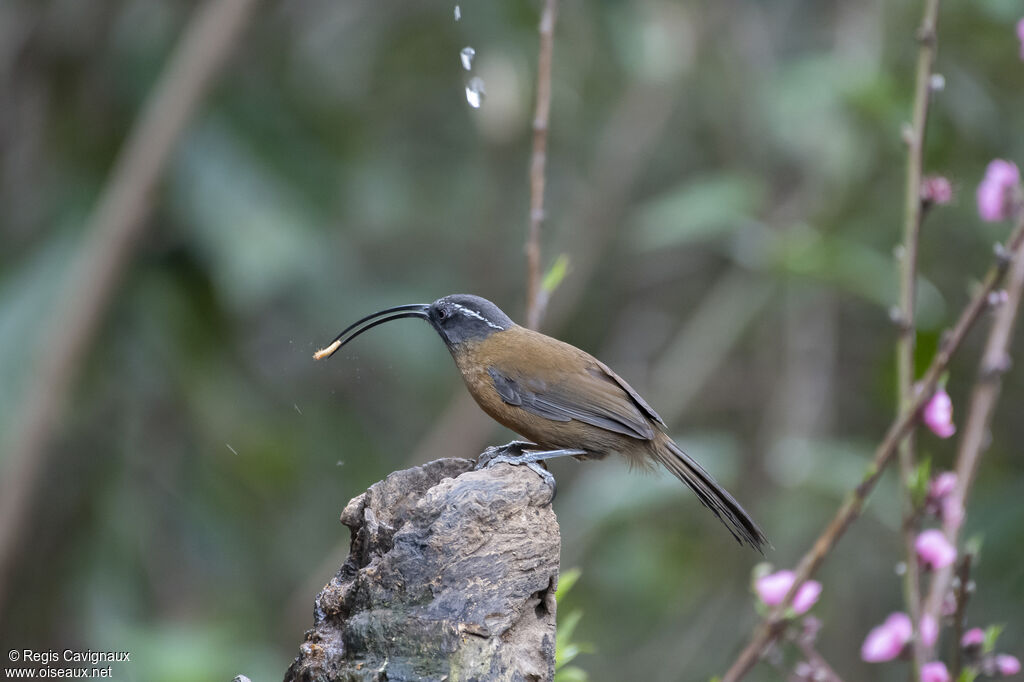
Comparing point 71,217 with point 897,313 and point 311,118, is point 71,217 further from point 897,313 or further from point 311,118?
point 897,313

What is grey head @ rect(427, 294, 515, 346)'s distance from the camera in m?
3.95

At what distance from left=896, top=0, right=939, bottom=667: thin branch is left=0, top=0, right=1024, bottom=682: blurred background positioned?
2042 millimetres

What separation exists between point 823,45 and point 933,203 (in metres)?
5.93

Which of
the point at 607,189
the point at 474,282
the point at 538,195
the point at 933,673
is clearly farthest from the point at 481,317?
the point at 474,282

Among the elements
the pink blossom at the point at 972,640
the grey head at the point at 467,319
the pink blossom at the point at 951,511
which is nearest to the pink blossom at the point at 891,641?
the pink blossom at the point at 972,640

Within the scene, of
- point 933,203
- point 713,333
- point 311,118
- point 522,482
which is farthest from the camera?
point 311,118

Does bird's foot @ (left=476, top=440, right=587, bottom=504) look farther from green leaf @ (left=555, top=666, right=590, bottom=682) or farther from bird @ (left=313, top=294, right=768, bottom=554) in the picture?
green leaf @ (left=555, top=666, right=590, bottom=682)

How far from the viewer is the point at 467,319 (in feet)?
13.1

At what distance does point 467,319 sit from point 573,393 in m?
0.52

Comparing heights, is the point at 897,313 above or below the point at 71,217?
below

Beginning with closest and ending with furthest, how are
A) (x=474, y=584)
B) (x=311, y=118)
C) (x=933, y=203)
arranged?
(x=474, y=584) < (x=933, y=203) < (x=311, y=118)

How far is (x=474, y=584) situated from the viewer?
238 cm

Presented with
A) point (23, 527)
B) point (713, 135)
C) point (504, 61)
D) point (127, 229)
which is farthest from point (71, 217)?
point (713, 135)

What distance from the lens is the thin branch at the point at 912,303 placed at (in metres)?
2.81
